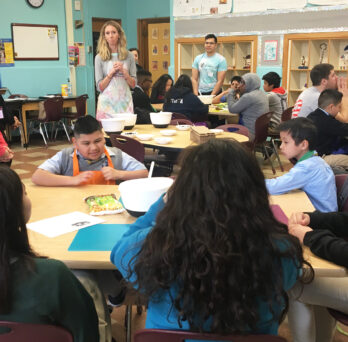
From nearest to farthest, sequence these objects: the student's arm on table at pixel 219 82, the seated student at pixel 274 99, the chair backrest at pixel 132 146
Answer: the chair backrest at pixel 132 146, the seated student at pixel 274 99, the student's arm on table at pixel 219 82

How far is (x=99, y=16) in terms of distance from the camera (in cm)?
981

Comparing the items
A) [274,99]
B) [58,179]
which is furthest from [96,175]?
[274,99]

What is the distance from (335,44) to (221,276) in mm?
6861

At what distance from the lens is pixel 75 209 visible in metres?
2.01

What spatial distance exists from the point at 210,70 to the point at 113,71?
3069mm

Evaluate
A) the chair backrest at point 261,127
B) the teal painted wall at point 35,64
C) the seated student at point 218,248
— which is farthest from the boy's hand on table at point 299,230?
the teal painted wall at point 35,64

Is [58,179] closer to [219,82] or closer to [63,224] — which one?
[63,224]

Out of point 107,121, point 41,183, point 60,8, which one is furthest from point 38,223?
point 60,8

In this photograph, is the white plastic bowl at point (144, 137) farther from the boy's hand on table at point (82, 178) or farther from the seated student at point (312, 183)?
the seated student at point (312, 183)

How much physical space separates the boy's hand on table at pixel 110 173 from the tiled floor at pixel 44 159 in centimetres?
81

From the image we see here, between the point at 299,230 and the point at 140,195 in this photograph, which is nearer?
the point at 299,230

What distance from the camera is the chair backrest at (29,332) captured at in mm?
1094

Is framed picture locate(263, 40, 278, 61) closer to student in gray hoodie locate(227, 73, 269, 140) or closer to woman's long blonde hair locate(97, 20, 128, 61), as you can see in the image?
student in gray hoodie locate(227, 73, 269, 140)

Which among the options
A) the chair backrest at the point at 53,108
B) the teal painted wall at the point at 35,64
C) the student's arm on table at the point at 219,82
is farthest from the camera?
the teal painted wall at the point at 35,64
